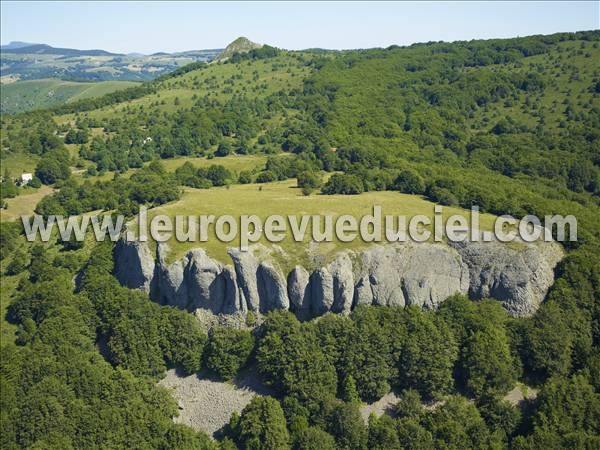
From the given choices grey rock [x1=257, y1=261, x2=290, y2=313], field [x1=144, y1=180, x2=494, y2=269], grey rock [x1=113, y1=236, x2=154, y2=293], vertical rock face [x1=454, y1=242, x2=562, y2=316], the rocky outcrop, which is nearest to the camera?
grey rock [x1=257, y1=261, x2=290, y2=313]

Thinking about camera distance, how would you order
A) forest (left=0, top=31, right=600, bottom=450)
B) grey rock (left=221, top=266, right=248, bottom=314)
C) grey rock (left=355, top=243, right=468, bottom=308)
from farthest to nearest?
grey rock (left=355, top=243, right=468, bottom=308), grey rock (left=221, top=266, right=248, bottom=314), forest (left=0, top=31, right=600, bottom=450)

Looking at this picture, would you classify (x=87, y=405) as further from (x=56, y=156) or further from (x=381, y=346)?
(x=56, y=156)

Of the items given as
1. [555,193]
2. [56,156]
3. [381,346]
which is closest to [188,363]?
[381,346]

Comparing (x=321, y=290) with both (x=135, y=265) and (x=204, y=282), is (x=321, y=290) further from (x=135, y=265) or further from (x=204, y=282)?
(x=135, y=265)

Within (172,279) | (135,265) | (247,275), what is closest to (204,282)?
(172,279)

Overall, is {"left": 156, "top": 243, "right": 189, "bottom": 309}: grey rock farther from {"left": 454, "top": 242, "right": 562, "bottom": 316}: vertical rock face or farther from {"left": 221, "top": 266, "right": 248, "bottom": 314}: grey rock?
{"left": 454, "top": 242, "right": 562, "bottom": 316}: vertical rock face

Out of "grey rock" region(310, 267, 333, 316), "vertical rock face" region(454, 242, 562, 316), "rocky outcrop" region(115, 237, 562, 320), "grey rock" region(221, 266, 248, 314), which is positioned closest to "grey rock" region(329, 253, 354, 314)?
"rocky outcrop" region(115, 237, 562, 320)

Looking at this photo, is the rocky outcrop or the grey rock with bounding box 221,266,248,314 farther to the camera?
the rocky outcrop

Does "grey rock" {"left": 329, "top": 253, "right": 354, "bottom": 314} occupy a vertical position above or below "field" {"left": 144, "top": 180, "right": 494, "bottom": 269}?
below
